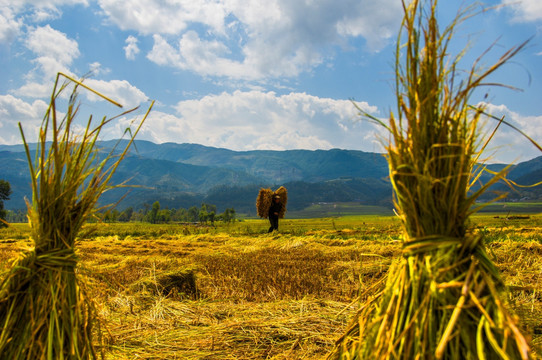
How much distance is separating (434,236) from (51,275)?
203 centimetres

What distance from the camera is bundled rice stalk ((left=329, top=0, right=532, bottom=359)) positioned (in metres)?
1.48

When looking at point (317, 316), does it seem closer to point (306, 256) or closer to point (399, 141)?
point (399, 141)

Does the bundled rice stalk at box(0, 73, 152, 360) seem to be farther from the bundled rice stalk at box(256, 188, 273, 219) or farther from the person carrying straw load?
the bundled rice stalk at box(256, 188, 273, 219)

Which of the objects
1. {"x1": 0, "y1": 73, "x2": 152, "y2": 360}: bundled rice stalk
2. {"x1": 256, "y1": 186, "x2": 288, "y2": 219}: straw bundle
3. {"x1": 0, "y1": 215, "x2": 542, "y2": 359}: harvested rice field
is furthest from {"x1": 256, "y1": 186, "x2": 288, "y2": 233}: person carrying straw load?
{"x1": 0, "y1": 73, "x2": 152, "y2": 360}: bundled rice stalk

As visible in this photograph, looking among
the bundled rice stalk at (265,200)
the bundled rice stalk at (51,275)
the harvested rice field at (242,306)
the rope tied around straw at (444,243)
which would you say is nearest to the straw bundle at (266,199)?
the bundled rice stalk at (265,200)

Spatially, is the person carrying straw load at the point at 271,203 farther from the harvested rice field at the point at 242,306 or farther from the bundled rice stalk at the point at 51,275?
the bundled rice stalk at the point at 51,275

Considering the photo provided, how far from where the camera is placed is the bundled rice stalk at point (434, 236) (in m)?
1.48

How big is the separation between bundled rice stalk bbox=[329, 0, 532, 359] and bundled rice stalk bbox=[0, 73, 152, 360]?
1.67m

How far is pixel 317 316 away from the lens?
13.4ft

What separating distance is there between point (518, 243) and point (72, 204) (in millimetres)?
11033

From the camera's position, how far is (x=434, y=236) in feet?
5.17

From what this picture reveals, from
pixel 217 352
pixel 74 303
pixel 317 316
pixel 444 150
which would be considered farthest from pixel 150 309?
pixel 444 150

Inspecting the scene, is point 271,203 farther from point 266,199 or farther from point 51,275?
point 51,275

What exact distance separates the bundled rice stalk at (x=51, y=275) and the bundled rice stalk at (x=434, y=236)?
167 cm
